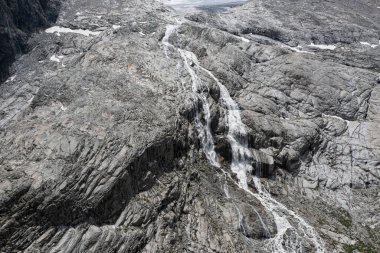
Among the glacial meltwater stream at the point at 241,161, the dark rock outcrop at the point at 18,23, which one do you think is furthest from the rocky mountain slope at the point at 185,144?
the dark rock outcrop at the point at 18,23

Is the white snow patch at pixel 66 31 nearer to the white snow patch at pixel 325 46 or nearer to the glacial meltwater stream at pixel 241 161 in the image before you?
the glacial meltwater stream at pixel 241 161

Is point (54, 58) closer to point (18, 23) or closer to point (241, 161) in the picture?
point (18, 23)

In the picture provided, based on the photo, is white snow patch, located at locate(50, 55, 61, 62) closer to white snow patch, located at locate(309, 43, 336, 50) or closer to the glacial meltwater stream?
the glacial meltwater stream

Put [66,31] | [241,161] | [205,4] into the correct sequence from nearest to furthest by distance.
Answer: [241,161] → [66,31] → [205,4]

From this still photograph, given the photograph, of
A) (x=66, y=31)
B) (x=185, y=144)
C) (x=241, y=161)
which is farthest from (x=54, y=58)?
(x=241, y=161)

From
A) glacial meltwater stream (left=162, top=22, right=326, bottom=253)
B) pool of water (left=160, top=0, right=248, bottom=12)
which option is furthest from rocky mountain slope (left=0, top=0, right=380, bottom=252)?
pool of water (left=160, top=0, right=248, bottom=12)

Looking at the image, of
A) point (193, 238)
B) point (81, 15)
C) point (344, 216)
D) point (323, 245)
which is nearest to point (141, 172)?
point (193, 238)
